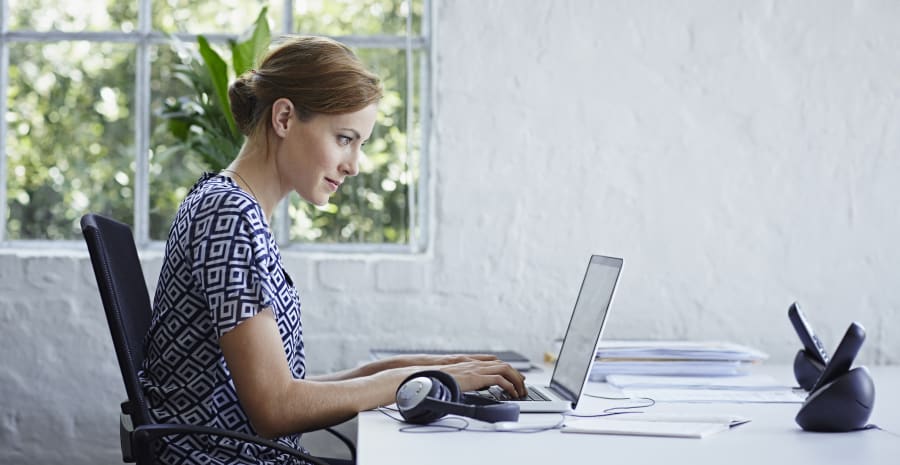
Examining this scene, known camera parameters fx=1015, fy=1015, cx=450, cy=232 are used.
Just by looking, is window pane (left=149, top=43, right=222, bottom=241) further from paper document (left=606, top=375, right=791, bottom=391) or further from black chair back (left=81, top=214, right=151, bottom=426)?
paper document (left=606, top=375, right=791, bottom=391)

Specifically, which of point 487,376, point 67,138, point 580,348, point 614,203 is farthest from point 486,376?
point 67,138

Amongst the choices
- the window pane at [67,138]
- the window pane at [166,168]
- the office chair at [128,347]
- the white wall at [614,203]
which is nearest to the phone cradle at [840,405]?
the office chair at [128,347]

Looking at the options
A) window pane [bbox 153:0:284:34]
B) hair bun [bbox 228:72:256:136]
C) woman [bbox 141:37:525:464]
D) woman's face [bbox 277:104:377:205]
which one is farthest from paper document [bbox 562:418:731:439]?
window pane [bbox 153:0:284:34]

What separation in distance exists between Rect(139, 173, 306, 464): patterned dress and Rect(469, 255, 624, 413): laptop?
48 cm

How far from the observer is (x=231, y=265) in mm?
1701

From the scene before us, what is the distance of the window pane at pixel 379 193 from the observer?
336 centimetres

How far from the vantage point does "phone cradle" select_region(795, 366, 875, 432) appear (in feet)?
5.44

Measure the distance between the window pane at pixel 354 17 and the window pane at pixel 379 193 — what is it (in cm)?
8

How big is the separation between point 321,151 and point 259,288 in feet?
1.30

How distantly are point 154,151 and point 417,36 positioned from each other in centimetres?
95

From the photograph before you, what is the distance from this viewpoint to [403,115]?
3.36 meters

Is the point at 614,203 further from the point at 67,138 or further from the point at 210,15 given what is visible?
the point at 67,138

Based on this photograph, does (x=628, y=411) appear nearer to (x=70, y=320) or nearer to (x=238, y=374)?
(x=238, y=374)

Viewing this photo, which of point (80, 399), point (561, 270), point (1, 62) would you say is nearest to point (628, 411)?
point (561, 270)
